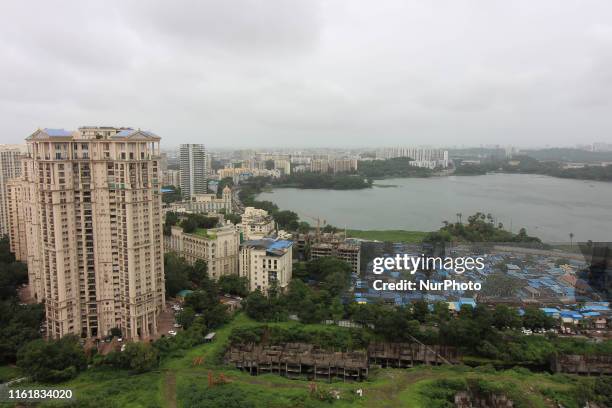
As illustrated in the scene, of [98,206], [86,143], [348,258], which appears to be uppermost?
[86,143]

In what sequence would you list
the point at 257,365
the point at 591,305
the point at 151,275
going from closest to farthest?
the point at 257,365 → the point at 151,275 → the point at 591,305

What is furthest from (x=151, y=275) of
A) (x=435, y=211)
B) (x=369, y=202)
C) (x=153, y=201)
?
(x=369, y=202)

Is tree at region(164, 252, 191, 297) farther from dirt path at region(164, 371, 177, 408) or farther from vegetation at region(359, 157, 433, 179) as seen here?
vegetation at region(359, 157, 433, 179)

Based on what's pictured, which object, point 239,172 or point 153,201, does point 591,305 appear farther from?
point 239,172

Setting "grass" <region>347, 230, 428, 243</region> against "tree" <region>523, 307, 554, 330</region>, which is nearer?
"tree" <region>523, 307, 554, 330</region>

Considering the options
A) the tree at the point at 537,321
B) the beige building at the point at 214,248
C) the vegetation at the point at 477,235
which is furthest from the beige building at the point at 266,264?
the vegetation at the point at 477,235

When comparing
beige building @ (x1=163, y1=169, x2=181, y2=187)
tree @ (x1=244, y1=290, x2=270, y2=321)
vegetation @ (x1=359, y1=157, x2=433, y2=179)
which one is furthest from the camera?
vegetation @ (x1=359, y1=157, x2=433, y2=179)

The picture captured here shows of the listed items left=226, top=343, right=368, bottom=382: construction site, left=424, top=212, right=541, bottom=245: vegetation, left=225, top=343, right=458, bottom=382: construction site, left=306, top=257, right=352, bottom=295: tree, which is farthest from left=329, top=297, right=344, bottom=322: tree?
left=424, top=212, right=541, bottom=245: vegetation
